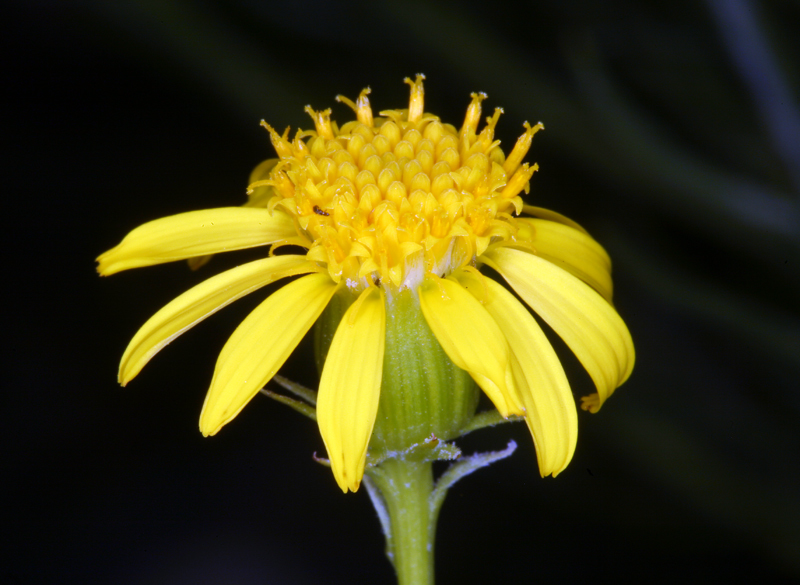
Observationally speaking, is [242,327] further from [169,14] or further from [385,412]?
[169,14]

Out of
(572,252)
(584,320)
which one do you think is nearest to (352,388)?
(584,320)

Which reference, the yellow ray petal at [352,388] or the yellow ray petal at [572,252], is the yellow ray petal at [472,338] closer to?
the yellow ray petal at [352,388]

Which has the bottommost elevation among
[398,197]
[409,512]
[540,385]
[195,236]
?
[409,512]

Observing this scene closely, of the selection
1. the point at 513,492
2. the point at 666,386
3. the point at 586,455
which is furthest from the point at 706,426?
the point at 513,492

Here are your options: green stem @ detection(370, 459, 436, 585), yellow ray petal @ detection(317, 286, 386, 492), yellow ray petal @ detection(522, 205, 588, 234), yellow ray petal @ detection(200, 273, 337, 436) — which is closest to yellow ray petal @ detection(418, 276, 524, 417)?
yellow ray petal @ detection(317, 286, 386, 492)

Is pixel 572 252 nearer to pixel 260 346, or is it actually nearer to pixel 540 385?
pixel 540 385

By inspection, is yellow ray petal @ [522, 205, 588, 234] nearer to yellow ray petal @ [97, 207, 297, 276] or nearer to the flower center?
the flower center

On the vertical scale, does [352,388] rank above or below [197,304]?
below
